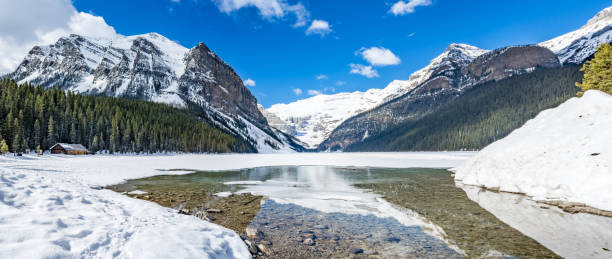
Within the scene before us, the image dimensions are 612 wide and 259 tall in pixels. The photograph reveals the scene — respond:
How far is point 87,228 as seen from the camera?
23.2 feet

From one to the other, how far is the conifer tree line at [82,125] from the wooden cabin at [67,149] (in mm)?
3102

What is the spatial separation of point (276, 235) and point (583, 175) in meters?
18.9

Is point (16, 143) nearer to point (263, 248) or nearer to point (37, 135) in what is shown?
point (37, 135)

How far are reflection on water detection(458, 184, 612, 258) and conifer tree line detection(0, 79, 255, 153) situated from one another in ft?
245

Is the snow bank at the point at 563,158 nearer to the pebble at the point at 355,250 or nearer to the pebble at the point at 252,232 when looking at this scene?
the pebble at the point at 355,250

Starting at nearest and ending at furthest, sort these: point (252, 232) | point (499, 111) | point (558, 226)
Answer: point (252, 232), point (558, 226), point (499, 111)

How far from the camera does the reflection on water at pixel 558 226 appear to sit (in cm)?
927

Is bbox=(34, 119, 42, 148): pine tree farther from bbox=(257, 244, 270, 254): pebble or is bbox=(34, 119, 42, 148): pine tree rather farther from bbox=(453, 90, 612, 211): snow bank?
bbox=(453, 90, 612, 211): snow bank

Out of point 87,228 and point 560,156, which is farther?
point 560,156

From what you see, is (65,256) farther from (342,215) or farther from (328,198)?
(328,198)

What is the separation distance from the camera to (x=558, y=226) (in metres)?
12.0

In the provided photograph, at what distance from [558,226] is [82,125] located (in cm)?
10488

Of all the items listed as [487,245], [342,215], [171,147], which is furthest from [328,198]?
[171,147]

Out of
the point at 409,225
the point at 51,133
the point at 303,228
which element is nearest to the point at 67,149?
the point at 51,133
